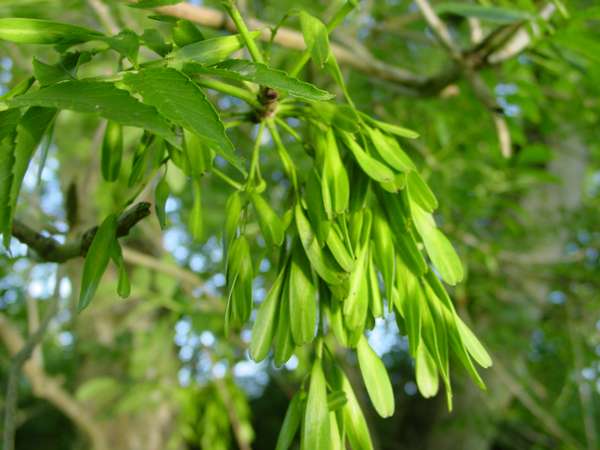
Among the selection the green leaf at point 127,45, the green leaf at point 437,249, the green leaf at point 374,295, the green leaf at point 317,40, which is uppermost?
the green leaf at point 127,45

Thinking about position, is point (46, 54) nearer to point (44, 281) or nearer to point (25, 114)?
point (44, 281)

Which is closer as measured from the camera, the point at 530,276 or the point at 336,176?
the point at 336,176

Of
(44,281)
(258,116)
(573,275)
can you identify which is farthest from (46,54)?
(573,275)

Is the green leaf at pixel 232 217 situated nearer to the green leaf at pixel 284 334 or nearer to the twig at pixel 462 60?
the green leaf at pixel 284 334

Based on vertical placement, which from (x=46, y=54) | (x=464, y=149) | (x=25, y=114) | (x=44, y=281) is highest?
(x=25, y=114)

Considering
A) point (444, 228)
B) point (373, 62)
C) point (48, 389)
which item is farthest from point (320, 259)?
point (48, 389)

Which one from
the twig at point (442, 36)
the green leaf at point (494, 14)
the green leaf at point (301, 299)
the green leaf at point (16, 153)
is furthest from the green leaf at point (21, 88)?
the twig at point (442, 36)
